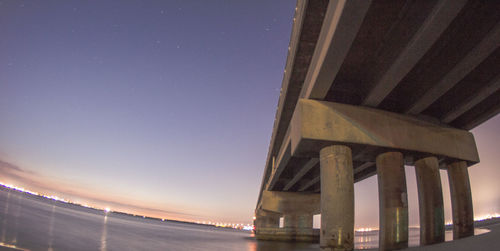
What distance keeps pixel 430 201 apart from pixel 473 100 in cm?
402

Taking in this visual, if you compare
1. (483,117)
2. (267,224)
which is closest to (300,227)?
(267,224)

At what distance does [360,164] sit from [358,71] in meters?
9.84

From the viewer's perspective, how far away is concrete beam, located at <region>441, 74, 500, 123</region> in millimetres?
9105

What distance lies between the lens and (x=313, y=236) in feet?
100

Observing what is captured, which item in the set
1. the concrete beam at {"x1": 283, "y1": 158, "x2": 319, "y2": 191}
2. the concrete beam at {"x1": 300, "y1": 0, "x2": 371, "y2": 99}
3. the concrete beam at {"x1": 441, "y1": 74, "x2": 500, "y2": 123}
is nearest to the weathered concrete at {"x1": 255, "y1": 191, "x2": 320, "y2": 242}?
the concrete beam at {"x1": 283, "y1": 158, "x2": 319, "y2": 191}

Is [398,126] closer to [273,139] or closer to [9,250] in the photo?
[273,139]

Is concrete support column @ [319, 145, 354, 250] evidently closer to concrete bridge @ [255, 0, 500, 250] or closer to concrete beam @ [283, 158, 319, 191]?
concrete bridge @ [255, 0, 500, 250]

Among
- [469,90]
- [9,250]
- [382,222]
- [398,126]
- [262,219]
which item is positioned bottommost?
[262,219]

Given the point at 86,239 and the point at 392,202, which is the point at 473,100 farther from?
the point at 86,239

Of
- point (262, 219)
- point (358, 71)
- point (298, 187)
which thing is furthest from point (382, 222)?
point (262, 219)

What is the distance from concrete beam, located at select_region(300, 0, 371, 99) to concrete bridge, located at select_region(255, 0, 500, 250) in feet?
0.09

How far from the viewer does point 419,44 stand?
22.8ft

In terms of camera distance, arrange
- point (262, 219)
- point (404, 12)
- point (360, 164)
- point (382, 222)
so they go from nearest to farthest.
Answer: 1. point (404, 12)
2. point (382, 222)
3. point (360, 164)
4. point (262, 219)

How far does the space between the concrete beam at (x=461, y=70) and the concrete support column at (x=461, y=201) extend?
11.0ft
